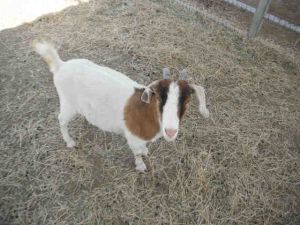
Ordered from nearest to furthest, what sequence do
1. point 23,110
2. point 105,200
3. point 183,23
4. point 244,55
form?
point 105,200 < point 23,110 < point 244,55 < point 183,23

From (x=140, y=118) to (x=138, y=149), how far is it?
0.42m

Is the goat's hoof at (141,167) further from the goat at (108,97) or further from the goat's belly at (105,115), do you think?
the goat's belly at (105,115)

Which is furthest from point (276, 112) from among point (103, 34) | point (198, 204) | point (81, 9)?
point (81, 9)

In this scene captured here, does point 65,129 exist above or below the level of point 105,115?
below

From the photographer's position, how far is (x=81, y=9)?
5.02 metres

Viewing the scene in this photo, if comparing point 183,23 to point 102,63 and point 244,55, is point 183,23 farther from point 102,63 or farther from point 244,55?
point 102,63

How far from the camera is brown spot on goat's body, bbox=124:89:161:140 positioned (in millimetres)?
2410

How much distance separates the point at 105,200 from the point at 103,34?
2.76 m

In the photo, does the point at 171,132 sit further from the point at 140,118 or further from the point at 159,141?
the point at 159,141

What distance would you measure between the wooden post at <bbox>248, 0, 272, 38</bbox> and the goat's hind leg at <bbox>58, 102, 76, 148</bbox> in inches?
133

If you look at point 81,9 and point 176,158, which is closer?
point 176,158

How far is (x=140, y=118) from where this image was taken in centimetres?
248

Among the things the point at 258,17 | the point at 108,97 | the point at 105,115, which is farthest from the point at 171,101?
the point at 258,17

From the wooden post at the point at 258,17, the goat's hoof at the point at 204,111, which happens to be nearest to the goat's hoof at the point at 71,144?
the goat's hoof at the point at 204,111
